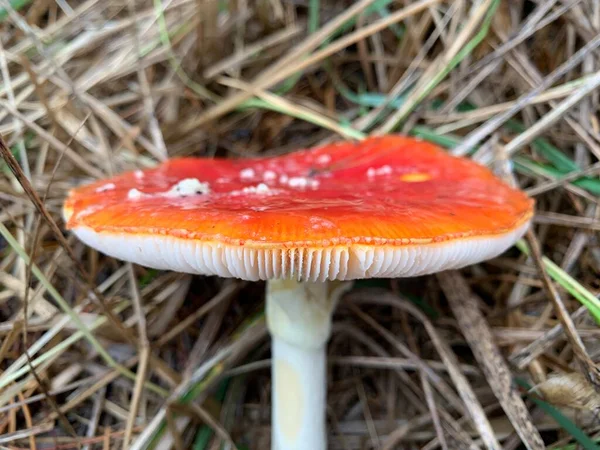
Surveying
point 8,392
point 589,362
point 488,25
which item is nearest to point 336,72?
point 488,25

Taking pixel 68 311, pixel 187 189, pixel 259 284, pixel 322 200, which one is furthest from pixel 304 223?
pixel 259 284

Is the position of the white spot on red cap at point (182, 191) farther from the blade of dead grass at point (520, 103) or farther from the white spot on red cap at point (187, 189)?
the blade of dead grass at point (520, 103)

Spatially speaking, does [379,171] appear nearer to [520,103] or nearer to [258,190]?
[258,190]

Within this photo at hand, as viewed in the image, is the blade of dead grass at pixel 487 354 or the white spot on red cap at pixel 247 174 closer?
the blade of dead grass at pixel 487 354

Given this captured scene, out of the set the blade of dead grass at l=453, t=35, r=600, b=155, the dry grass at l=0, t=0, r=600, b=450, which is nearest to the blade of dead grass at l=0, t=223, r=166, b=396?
the dry grass at l=0, t=0, r=600, b=450

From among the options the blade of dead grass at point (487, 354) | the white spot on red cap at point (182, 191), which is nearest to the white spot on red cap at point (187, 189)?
the white spot on red cap at point (182, 191)

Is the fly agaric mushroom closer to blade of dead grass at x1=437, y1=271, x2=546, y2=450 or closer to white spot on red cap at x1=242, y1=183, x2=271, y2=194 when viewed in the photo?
white spot on red cap at x1=242, y1=183, x2=271, y2=194
